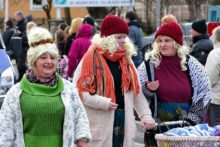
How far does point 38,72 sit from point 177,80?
1861 mm

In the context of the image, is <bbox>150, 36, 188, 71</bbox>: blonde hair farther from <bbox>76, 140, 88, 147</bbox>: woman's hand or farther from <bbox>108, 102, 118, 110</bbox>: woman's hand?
<bbox>76, 140, 88, 147</bbox>: woman's hand

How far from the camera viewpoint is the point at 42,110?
589 cm

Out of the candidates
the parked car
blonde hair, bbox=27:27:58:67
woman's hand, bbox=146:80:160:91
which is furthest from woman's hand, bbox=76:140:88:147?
the parked car

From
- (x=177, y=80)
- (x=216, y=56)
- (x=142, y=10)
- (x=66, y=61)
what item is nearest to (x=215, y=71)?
(x=216, y=56)

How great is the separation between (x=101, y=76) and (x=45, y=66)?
1303 millimetres

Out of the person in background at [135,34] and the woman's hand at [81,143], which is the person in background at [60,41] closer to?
the person in background at [135,34]

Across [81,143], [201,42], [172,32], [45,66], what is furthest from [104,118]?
[201,42]

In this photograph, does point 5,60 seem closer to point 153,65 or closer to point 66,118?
point 153,65

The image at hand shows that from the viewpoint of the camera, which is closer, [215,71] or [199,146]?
[199,146]

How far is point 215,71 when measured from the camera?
377 inches

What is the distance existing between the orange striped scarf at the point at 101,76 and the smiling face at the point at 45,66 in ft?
3.95

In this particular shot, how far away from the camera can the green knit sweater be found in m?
5.90

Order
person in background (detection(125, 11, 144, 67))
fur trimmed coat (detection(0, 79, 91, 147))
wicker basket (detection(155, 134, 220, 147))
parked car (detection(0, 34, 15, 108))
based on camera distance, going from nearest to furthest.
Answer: wicker basket (detection(155, 134, 220, 147)) < fur trimmed coat (detection(0, 79, 91, 147)) < parked car (detection(0, 34, 15, 108)) < person in background (detection(125, 11, 144, 67))

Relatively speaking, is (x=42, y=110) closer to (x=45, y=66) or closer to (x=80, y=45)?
(x=45, y=66)
